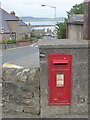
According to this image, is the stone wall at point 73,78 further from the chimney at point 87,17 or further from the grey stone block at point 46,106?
the chimney at point 87,17

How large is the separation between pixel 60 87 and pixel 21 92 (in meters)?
0.87

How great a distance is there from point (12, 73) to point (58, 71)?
1.09m

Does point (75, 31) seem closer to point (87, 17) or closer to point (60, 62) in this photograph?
point (87, 17)

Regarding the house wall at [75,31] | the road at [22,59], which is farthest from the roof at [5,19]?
the house wall at [75,31]

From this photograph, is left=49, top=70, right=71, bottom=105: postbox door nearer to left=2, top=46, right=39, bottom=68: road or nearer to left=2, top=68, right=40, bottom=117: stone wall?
left=2, top=68, right=40, bottom=117: stone wall

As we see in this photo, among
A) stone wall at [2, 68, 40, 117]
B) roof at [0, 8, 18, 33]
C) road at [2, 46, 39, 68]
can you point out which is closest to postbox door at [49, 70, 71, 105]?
stone wall at [2, 68, 40, 117]

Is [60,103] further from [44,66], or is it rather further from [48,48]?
[48,48]

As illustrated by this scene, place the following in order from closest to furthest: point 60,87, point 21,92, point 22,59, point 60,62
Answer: point 60,62 → point 60,87 → point 21,92 → point 22,59

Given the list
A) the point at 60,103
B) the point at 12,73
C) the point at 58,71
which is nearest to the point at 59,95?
the point at 60,103

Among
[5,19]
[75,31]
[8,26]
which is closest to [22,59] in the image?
[75,31]

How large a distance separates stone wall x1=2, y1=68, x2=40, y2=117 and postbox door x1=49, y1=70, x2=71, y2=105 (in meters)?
0.34

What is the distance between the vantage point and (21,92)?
16.0 feet

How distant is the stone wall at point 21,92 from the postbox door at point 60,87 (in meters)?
0.34

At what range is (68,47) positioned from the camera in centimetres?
454
